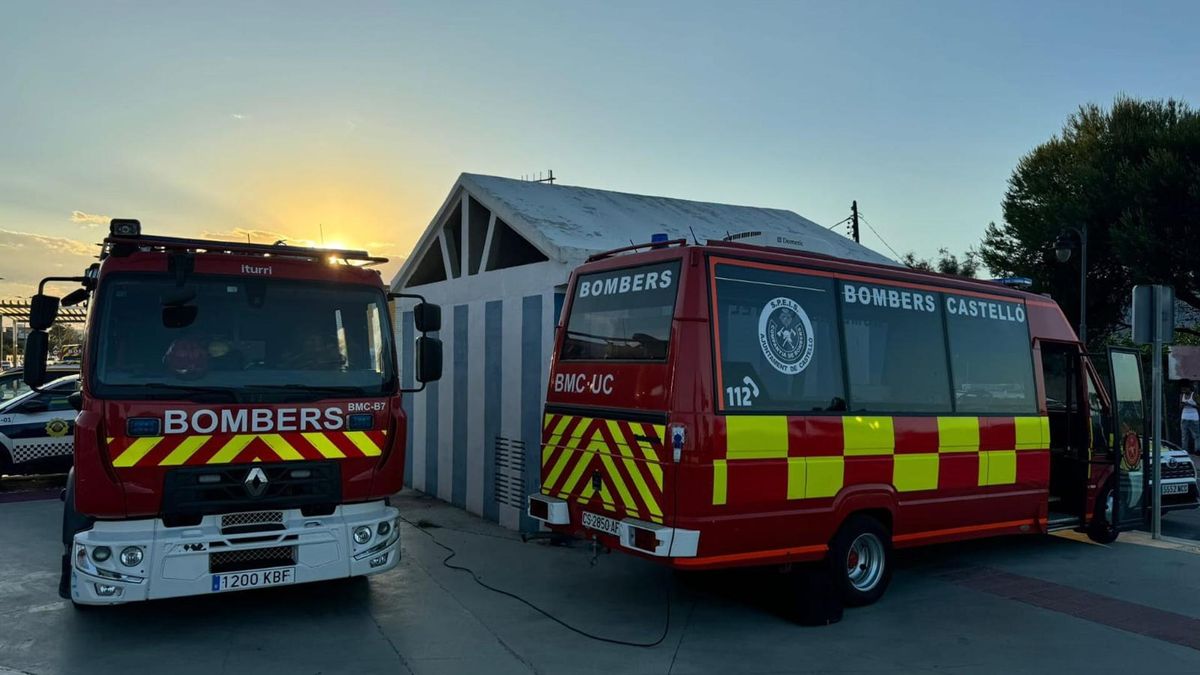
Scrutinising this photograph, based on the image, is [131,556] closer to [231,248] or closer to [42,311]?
[42,311]

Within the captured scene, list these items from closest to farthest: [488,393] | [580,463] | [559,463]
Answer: [580,463], [559,463], [488,393]

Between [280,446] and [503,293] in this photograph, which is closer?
[280,446]

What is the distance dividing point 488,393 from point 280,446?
457 cm

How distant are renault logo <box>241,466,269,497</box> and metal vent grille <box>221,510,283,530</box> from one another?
0.14 m

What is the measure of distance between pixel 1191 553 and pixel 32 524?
12665 millimetres

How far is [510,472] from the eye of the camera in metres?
9.84

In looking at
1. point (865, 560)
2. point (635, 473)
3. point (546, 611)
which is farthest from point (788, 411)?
point (546, 611)

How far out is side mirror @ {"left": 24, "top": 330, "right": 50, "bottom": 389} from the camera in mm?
6008

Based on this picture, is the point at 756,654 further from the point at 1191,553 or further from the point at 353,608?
the point at 1191,553

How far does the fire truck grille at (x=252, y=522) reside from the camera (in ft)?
19.3

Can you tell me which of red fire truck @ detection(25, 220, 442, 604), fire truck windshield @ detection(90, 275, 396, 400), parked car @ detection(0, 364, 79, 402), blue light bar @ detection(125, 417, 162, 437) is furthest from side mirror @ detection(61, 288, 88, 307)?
parked car @ detection(0, 364, 79, 402)

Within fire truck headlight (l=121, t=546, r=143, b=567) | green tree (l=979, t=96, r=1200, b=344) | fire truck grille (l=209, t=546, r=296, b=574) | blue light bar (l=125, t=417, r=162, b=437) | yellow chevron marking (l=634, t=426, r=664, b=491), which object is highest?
green tree (l=979, t=96, r=1200, b=344)

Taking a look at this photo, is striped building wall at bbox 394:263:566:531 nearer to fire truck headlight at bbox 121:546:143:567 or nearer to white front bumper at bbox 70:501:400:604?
white front bumper at bbox 70:501:400:604

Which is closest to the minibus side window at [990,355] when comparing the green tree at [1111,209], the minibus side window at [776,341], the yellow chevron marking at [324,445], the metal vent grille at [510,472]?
the minibus side window at [776,341]
